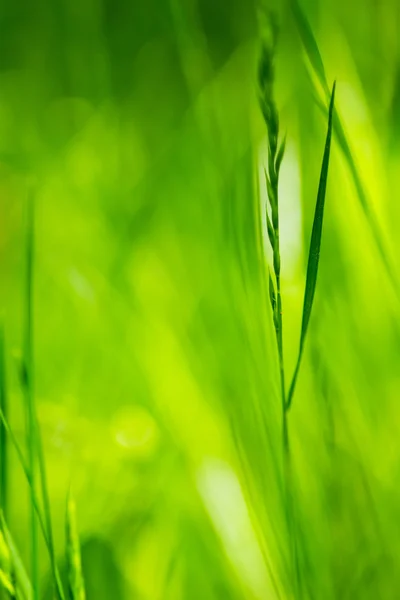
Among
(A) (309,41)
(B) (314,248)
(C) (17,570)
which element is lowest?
(C) (17,570)

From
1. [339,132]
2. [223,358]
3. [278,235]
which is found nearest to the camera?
[278,235]

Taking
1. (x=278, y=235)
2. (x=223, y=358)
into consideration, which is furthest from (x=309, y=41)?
(x=223, y=358)

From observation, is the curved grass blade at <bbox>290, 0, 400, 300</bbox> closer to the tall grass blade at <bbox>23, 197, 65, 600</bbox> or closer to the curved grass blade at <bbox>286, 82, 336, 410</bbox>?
the curved grass blade at <bbox>286, 82, 336, 410</bbox>

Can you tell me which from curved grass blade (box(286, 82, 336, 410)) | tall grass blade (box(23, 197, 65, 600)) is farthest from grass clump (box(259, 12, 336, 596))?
tall grass blade (box(23, 197, 65, 600))

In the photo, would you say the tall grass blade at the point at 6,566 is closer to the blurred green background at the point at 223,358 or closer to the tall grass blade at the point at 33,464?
the tall grass blade at the point at 33,464

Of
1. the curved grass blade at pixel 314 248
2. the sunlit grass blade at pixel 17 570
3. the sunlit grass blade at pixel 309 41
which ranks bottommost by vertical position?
the sunlit grass blade at pixel 17 570

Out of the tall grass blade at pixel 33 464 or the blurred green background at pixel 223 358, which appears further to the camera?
the blurred green background at pixel 223 358

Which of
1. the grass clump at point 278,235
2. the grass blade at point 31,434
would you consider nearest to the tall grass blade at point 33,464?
the grass blade at point 31,434

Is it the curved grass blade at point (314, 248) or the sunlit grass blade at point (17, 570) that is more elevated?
the curved grass blade at point (314, 248)

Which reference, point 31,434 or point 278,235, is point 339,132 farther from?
point 31,434

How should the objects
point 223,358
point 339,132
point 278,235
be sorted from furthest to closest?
point 223,358, point 339,132, point 278,235
